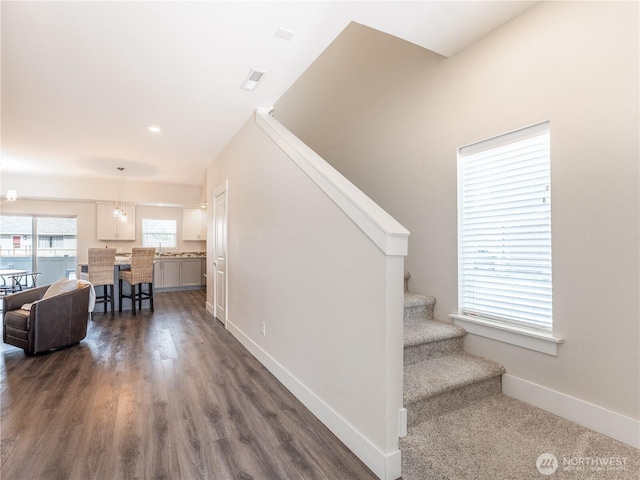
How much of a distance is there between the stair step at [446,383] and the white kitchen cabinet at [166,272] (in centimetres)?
764

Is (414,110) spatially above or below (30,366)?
above

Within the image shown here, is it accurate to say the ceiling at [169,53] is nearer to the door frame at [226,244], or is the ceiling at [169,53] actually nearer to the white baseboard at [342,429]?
the door frame at [226,244]

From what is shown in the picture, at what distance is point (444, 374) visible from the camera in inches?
80.0

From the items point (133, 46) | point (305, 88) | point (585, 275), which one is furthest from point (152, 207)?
point (585, 275)

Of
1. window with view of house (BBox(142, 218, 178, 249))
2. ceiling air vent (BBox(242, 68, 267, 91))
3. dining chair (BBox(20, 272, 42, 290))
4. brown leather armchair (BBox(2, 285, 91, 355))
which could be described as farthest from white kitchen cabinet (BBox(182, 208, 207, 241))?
ceiling air vent (BBox(242, 68, 267, 91))

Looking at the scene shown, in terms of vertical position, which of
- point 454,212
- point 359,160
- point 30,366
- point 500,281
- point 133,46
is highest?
point 133,46

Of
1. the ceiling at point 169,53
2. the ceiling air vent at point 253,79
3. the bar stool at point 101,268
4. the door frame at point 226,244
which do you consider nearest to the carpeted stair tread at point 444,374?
the ceiling at point 169,53

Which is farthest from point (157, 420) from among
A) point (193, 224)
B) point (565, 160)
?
point (193, 224)

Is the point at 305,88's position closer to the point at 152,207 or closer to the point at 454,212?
the point at 454,212

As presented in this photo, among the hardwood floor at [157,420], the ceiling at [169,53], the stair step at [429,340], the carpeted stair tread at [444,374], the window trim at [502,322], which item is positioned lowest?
the hardwood floor at [157,420]

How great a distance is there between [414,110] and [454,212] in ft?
3.47

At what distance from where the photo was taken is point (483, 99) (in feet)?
7.47

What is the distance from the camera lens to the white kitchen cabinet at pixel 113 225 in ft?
25.5

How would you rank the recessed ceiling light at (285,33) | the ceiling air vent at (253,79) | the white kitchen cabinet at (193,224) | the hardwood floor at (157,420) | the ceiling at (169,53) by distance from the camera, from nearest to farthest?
the hardwood floor at (157,420) < the ceiling at (169,53) < the recessed ceiling light at (285,33) < the ceiling air vent at (253,79) < the white kitchen cabinet at (193,224)
